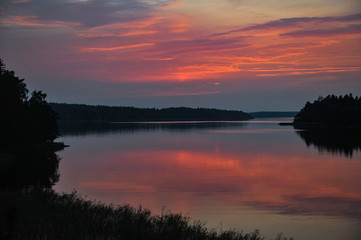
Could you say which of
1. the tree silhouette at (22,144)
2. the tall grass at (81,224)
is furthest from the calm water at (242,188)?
the tall grass at (81,224)

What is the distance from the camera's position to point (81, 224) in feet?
69.7

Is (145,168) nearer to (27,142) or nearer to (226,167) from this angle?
(226,167)

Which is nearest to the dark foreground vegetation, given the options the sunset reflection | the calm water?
the calm water

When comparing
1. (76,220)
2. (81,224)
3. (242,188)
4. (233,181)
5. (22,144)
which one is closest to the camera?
(81,224)

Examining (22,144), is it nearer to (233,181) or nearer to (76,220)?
(233,181)

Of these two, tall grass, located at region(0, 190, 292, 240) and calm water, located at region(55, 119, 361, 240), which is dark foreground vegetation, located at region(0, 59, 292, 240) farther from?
calm water, located at region(55, 119, 361, 240)

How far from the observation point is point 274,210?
114 feet

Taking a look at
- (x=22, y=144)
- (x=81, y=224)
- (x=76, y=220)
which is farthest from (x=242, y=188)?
(x=22, y=144)

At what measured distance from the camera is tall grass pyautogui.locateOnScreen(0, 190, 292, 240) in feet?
62.4

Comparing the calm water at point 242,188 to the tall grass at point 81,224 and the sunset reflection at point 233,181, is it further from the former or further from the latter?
the tall grass at point 81,224

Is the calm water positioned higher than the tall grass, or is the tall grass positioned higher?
the tall grass

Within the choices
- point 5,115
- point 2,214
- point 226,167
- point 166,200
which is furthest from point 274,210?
point 5,115

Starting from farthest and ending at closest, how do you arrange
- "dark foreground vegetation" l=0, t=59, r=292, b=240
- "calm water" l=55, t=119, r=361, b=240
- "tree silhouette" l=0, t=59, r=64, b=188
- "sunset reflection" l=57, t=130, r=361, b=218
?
"tree silhouette" l=0, t=59, r=64, b=188 → "sunset reflection" l=57, t=130, r=361, b=218 → "calm water" l=55, t=119, r=361, b=240 → "dark foreground vegetation" l=0, t=59, r=292, b=240

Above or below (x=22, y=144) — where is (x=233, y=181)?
below
